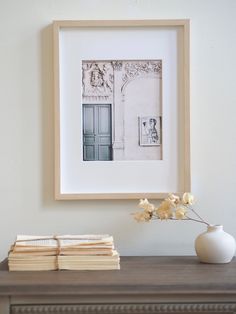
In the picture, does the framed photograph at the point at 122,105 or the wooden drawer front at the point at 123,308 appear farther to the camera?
the framed photograph at the point at 122,105

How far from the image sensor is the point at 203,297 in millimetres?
1341

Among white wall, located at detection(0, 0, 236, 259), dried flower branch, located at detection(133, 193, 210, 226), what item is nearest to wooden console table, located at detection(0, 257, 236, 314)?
dried flower branch, located at detection(133, 193, 210, 226)

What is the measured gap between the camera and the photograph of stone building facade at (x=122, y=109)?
177cm

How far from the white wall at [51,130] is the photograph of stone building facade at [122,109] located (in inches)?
5.0

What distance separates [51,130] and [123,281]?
0.66 meters

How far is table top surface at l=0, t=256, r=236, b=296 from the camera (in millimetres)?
1327

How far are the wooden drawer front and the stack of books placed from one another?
166 mm

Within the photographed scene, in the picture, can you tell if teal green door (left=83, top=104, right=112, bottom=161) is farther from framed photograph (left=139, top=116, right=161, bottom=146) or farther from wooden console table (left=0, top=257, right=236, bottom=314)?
wooden console table (left=0, top=257, right=236, bottom=314)

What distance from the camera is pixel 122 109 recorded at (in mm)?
1776

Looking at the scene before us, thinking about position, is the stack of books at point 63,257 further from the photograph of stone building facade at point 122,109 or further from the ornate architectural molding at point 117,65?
the ornate architectural molding at point 117,65

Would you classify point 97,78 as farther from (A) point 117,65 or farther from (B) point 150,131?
(B) point 150,131

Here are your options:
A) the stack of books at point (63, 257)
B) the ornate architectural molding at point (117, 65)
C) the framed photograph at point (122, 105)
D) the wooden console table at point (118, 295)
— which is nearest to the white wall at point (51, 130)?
the framed photograph at point (122, 105)

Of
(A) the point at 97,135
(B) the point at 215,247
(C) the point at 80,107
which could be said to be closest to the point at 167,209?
(B) the point at 215,247

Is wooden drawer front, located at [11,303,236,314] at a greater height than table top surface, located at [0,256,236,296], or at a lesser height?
lesser
